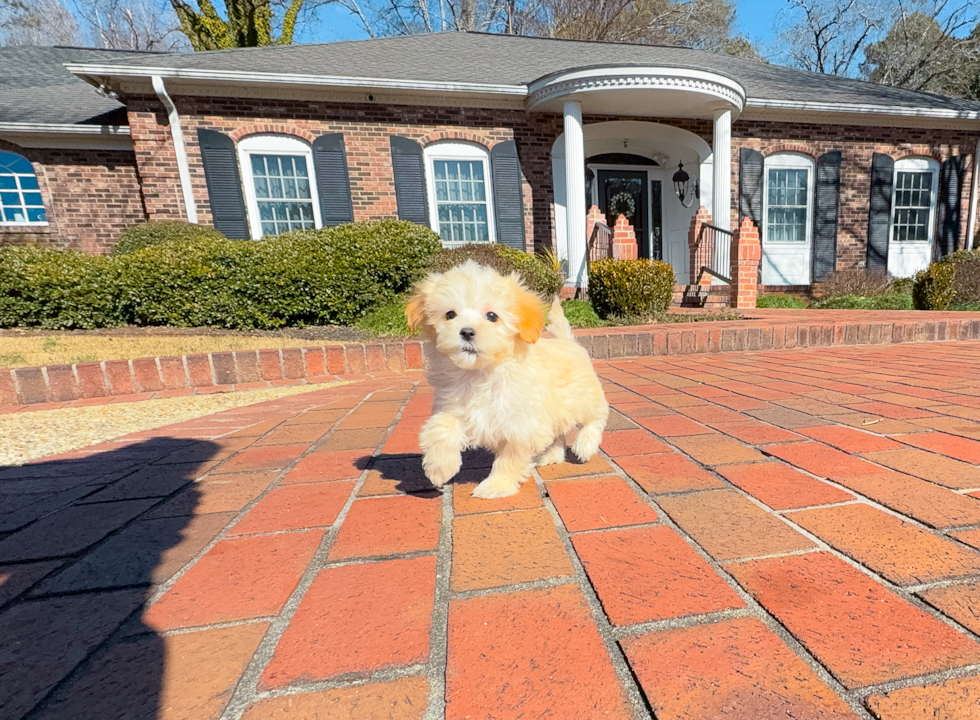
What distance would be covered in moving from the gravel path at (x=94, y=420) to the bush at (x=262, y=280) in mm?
2485

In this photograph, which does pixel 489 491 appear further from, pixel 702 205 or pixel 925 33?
pixel 925 33

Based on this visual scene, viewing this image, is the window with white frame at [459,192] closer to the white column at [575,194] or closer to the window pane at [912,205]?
the white column at [575,194]

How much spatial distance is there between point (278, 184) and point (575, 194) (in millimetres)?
6446

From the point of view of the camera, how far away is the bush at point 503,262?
665 centimetres

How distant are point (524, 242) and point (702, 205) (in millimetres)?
4576

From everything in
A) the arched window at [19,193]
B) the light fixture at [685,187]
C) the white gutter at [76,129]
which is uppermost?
the white gutter at [76,129]

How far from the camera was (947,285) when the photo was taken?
8.40m

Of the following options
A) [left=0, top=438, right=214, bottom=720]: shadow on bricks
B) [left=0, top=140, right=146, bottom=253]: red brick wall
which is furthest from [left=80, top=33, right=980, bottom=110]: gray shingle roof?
[left=0, top=438, right=214, bottom=720]: shadow on bricks

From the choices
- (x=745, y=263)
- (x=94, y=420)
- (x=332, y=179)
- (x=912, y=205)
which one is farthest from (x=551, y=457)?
(x=912, y=205)

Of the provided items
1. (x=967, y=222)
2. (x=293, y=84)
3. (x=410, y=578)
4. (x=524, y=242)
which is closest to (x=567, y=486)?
(x=410, y=578)

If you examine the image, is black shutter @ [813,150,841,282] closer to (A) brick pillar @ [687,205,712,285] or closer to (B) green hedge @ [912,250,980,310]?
(B) green hedge @ [912,250,980,310]

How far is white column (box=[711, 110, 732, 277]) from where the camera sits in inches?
369

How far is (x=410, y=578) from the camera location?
3.85ft

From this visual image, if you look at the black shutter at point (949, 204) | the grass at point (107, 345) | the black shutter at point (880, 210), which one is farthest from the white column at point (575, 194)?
the black shutter at point (949, 204)
